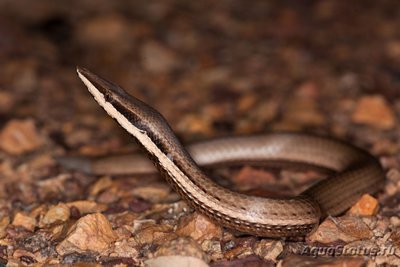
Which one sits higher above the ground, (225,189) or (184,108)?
(225,189)

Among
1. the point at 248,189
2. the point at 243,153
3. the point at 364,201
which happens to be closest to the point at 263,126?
the point at 243,153

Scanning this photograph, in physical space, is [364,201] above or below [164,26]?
below

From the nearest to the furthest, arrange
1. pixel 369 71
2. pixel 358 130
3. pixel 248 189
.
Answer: pixel 248 189 → pixel 358 130 → pixel 369 71

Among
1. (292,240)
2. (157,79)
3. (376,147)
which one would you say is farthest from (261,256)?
(157,79)

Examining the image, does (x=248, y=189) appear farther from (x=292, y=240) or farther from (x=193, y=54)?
(x=193, y=54)

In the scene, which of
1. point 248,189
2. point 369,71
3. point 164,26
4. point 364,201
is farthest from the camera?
point 164,26

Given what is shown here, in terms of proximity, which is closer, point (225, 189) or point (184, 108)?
point (225, 189)

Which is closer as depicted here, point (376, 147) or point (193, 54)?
point (376, 147)
